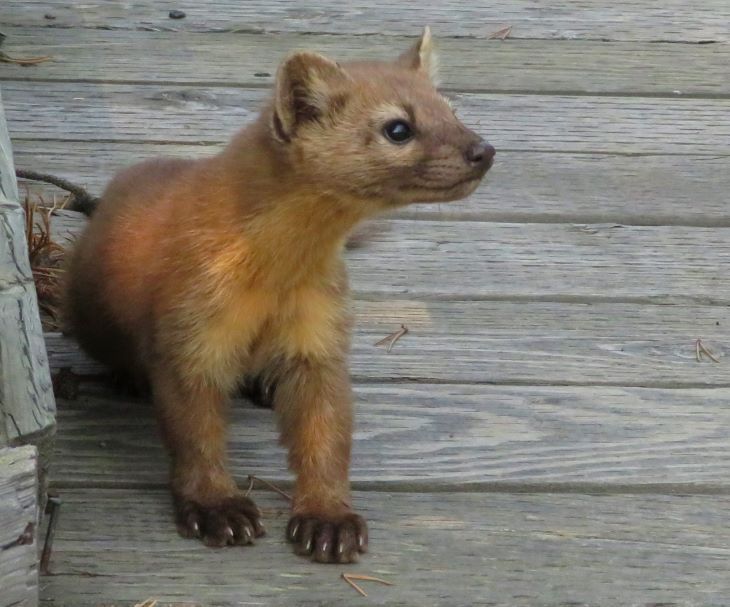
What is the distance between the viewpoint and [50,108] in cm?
441

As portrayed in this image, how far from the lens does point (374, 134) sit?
2.87 meters

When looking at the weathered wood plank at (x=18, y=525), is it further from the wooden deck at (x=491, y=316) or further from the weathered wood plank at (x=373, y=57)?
the weathered wood plank at (x=373, y=57)

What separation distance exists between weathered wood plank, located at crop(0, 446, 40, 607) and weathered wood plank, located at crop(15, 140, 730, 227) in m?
1.93

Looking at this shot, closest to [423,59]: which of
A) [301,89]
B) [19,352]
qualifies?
[301,89]

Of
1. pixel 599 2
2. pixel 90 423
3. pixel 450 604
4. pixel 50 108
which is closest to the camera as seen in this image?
pixel 450 604

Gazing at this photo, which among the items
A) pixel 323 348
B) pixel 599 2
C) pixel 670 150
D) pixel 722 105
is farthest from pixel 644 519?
pixel 599 2

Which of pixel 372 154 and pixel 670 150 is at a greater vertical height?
pixel 372 154

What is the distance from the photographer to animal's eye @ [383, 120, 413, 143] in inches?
A: 112

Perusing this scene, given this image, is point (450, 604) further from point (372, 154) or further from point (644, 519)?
point (372, 154)

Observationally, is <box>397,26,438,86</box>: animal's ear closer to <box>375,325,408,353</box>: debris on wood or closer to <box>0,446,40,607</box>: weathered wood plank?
<box>375,325,408,353</box>: debris on wood

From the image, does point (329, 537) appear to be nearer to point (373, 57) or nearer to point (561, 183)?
point (561, 183)

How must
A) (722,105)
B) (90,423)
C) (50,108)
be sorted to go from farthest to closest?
1. (722,105)
2. (50,108)
3. (90,423)

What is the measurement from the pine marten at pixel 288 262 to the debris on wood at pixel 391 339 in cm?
49

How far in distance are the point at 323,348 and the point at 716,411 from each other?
3.12 feet
